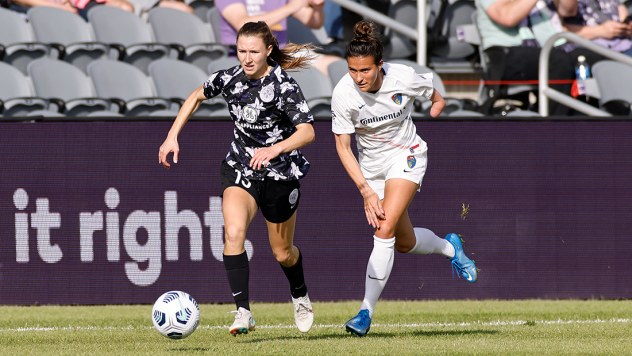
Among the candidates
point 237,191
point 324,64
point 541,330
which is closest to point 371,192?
point 237,191

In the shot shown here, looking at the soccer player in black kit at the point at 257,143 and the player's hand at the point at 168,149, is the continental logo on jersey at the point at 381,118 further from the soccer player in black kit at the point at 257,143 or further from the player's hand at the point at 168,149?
the player's hand at the point at 168,149

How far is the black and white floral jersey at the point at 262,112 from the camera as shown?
5.20 m

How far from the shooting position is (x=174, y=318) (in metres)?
4.80

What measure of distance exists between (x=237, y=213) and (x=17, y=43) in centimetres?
607

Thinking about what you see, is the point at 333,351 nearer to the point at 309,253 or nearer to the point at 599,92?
the point at 309,253

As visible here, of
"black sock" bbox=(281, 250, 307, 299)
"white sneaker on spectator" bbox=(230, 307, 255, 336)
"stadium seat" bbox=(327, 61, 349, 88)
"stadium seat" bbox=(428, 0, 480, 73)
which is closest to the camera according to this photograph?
"white sneaker on spectator" bbox=(230, 307, 255, 336)

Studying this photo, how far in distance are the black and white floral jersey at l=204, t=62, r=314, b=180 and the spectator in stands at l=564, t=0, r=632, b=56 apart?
707cm

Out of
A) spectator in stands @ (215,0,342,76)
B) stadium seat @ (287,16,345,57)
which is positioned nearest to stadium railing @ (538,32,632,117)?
spectator in stands @ (215,0,342,76)

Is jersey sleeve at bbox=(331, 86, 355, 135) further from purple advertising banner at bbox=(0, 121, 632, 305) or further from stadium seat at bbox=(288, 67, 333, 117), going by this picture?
stadium seat at bbox=(288, 67, 333, 117)

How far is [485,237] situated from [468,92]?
371 cm

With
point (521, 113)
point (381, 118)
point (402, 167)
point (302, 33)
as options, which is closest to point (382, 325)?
point (402, 167)

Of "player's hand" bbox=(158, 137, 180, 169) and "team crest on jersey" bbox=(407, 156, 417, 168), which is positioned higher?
"player's hand" bbox=(158, 137, 180, 169)

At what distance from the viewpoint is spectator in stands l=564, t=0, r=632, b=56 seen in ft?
36.2

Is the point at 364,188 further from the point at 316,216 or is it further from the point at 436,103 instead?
the point at 316,216
